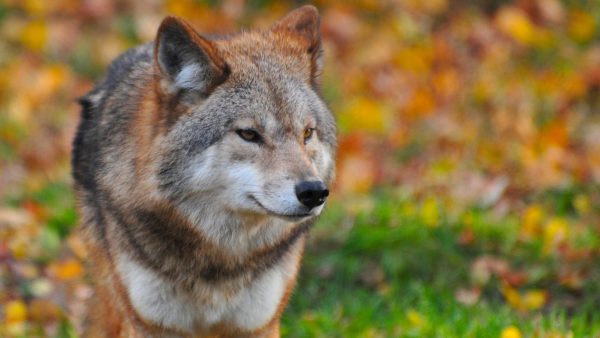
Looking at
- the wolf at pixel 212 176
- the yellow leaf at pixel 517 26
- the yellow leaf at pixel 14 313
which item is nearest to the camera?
the wolf at pixel 212 176

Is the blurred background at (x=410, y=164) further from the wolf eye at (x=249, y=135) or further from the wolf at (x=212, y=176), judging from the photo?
the wolf eye at (x=249, y=135)

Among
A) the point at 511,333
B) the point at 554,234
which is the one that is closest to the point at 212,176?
the point at 511,333

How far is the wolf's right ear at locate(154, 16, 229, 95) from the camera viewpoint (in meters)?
4.67

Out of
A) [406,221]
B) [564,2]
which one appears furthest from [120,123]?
[564,2]

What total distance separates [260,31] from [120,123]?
0.97 m

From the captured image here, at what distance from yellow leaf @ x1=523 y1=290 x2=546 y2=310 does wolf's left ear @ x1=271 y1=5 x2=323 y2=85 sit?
2.40 metres

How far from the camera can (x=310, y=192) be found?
443cm

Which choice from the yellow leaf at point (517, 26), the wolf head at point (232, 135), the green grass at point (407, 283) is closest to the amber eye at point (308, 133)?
the wolf head at point (232, 135)

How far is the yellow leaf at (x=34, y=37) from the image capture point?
38.5 feet

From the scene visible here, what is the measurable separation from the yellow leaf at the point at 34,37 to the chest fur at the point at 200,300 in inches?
286

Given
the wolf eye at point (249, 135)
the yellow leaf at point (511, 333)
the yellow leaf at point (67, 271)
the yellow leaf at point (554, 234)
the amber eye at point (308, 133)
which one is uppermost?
the wolf eye at point (249, 135)

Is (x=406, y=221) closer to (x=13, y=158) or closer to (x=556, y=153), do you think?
(x=556, y=153)

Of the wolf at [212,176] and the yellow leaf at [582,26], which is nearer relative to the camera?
the wolf at [212,176]

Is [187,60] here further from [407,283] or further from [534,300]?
[534,300]
